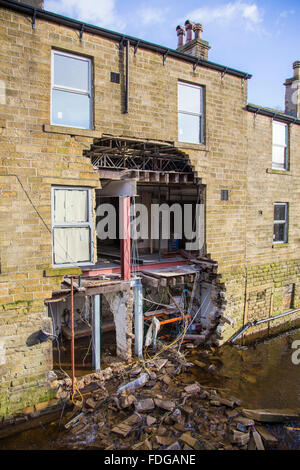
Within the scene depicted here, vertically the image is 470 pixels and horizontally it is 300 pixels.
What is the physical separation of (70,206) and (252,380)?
8.08 meters

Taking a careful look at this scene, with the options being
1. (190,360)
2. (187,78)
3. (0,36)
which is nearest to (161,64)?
(187,78)

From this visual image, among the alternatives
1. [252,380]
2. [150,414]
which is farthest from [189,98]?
[150,414]

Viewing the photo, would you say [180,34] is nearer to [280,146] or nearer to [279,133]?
[279,133]

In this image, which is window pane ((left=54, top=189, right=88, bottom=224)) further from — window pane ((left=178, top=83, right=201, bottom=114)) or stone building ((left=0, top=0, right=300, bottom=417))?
window pane ((left=178, top=83, right=201, bottom=114))

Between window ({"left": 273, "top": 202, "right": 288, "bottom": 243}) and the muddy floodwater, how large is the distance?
4.46 metres

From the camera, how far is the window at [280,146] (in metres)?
14.3

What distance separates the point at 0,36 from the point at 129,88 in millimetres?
3596

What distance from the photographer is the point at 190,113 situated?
36.4 feet

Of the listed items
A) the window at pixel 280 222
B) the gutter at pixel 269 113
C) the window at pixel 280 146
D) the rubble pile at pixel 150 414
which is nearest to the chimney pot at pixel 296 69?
the gutter at pixel 269 113

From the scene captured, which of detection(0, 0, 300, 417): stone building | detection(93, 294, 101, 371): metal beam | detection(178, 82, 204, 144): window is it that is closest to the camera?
detection(0, 0, 300, 417): stone building

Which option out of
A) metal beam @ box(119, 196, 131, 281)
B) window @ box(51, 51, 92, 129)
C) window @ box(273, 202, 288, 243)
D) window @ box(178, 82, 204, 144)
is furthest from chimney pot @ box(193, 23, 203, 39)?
window @ box(273, 202, 288, 243)

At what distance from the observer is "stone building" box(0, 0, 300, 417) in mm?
7949
